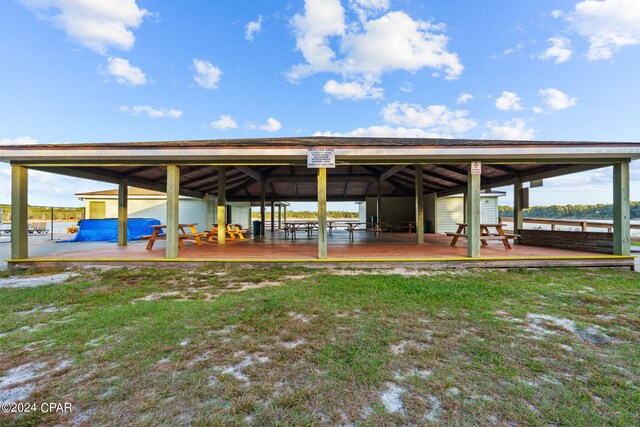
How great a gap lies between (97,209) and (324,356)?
20.1 metres

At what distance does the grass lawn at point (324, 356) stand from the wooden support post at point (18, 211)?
2.82m

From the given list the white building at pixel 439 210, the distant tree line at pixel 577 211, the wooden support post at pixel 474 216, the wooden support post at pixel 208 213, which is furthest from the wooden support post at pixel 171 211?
the distant tree line at pixel 577 211

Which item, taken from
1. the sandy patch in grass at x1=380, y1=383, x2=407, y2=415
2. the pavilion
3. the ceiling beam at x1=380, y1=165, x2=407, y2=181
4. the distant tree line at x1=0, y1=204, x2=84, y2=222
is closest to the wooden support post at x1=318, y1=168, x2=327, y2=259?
the pavilion

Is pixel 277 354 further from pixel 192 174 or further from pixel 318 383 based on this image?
pixel 192 174

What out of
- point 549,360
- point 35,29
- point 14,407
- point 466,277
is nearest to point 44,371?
point 14,407

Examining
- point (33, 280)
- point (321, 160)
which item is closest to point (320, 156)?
point (321, 160)

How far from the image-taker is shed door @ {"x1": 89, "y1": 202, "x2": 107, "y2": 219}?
55.5ft

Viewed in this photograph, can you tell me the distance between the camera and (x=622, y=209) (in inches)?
246

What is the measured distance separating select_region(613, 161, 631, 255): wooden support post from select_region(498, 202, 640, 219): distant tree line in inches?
1548

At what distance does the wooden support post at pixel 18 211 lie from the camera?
6242mm

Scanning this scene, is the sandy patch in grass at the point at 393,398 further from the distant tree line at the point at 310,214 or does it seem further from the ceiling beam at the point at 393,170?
the distant tree line at the point at 310,214

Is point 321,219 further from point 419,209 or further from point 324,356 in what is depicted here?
point 419,209

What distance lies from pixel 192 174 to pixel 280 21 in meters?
10.2

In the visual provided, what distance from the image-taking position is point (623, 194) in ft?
20.5
